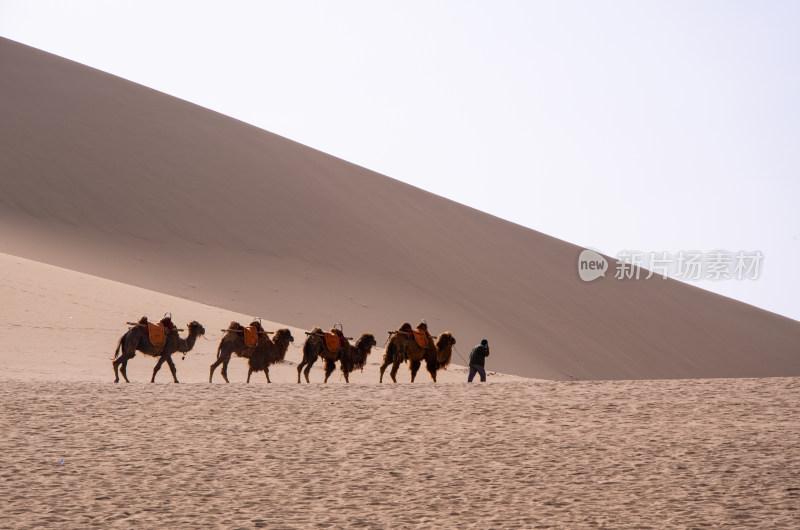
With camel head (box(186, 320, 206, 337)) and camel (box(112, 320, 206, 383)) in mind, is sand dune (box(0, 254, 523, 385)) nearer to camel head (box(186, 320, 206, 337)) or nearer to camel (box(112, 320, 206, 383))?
camel head (box(186, 320, 206, 337))

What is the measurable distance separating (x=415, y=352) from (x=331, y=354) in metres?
1.69

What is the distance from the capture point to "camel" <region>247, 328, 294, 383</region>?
16391 mm

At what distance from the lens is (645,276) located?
47.7 metres

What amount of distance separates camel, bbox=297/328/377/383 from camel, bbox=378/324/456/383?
2.62 feet

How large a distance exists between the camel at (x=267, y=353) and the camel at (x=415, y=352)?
1915 millimetres

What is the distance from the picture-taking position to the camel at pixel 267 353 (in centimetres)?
1639

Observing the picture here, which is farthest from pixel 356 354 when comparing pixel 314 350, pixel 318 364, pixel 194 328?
pixel 318 364

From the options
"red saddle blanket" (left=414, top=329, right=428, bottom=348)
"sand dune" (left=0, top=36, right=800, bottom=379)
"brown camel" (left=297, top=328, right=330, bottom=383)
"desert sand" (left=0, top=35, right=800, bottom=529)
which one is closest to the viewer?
"desert sand" (left=0, top=35, right=800, bottom=529)

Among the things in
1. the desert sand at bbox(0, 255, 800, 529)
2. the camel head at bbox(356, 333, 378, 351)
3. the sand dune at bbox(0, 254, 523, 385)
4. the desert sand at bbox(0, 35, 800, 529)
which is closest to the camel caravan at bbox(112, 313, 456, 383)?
the camel head at bbox(356, 333, 378, 351)

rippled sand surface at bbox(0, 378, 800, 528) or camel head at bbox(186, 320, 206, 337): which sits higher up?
camel head at bbox(186, 320, 206, 337)

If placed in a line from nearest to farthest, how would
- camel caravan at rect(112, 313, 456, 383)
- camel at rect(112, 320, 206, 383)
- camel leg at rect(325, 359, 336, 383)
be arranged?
camel at rect(112, 320, 206, 383) < camel caravan at rect(112, 313, 456, 383) < camel leg at rect(325, 359, 336, 383)

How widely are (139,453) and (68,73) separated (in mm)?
40082

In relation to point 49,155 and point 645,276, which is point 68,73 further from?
point 645,276

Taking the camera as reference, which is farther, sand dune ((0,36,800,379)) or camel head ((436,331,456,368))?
sand dune ((0,36,800,379))
